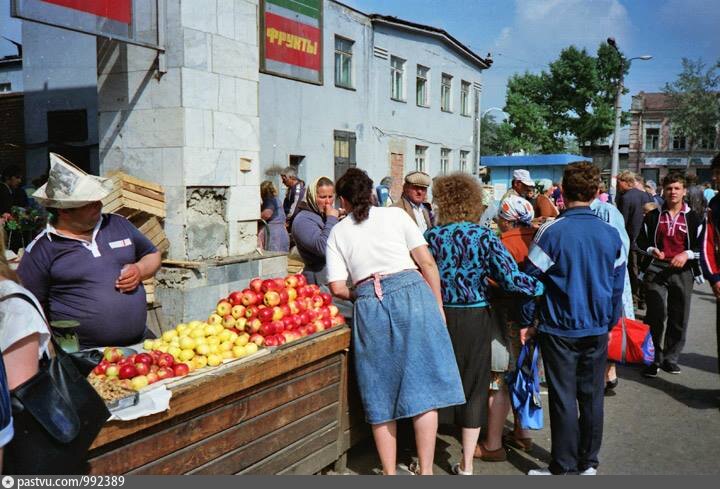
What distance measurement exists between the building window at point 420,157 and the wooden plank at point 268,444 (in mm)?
21272

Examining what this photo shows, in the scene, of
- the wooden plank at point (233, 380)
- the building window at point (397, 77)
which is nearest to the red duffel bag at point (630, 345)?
the wooden plank at point (233, 380)

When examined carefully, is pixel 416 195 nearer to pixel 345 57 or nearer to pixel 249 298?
pixel 249 298

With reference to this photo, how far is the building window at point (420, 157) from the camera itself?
24.8m

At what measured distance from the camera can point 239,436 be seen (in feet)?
10.9

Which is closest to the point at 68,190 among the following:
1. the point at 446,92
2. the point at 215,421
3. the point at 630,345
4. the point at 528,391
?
the point at 215,421

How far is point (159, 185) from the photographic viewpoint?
5.72 m

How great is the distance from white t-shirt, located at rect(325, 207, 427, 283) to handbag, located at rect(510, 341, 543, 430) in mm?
1184

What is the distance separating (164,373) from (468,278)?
1966mm

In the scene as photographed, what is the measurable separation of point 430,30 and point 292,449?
22.1 metres

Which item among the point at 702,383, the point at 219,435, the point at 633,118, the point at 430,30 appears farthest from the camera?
the point at 633,118

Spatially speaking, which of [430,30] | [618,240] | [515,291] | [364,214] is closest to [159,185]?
[364,214]

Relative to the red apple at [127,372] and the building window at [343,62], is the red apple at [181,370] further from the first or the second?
the building window at [343,62]

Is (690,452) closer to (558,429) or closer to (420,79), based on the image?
(558,429)

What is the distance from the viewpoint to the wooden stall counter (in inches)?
108
